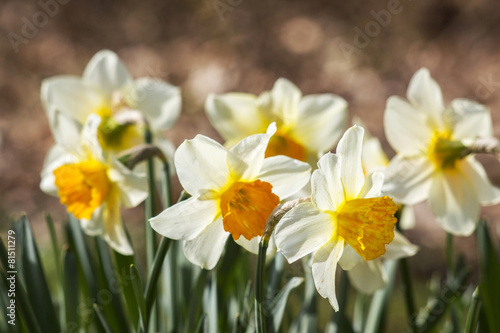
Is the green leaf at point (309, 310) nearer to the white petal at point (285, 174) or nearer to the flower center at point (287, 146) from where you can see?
the flower center at point (287, 146)

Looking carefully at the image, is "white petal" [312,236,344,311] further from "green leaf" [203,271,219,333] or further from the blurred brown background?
the blurred brown background

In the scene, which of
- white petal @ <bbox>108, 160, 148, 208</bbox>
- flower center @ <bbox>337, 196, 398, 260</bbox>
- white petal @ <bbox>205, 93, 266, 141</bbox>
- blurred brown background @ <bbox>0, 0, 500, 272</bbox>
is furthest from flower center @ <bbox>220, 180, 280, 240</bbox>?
blurred brown background @ <bbox>0, 0, 500, 272</bbox>

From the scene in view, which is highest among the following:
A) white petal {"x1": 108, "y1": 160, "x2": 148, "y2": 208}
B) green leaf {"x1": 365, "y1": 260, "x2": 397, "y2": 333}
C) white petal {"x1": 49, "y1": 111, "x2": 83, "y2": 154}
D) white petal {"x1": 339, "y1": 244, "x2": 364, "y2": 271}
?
white petal {"x1": 49, "y1": 111, "x2": 83, "y2": 154}

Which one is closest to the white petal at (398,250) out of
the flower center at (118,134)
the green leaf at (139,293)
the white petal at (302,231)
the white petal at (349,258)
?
the white petal at (349,258)

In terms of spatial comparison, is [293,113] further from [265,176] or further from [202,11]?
[202,11]

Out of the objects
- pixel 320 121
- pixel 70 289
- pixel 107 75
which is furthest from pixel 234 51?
pixel 70 289

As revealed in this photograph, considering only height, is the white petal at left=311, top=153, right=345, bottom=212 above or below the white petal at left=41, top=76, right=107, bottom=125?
below

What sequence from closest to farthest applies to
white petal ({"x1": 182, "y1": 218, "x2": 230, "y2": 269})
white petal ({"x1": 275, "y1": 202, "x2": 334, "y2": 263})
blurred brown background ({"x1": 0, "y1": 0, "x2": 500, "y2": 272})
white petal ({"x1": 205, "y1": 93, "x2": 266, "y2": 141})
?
white petal ({"x1": 275, "y1": 202, "x2": 334, "y2": 263}), white petal ({"x1": 182, "y1": 218, "x2": 230, "y2": 269}), white petal ({"x1": 205, "y1": 93, "x2": 266, "y2": 141}), blurred brown background ({"x1": 0, "y1": 0, "x2": 500, "y2": 272})

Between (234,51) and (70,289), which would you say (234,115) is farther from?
(234,51)
